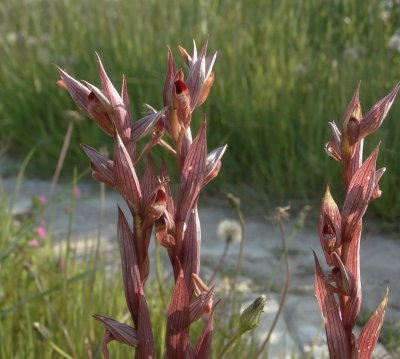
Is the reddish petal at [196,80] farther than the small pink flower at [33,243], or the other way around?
the small pink flower at [33,243]

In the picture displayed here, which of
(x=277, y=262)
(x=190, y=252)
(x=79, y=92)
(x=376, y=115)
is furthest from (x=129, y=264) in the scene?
(x=277, y=262)

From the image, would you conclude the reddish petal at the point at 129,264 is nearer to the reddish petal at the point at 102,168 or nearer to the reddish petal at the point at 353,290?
the reddish petal at the point at 102,168

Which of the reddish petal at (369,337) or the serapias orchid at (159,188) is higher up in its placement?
the serapias orchid at (159,188)

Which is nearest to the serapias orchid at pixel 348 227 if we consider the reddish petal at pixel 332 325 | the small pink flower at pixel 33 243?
the reddish petal at pixel 332 325

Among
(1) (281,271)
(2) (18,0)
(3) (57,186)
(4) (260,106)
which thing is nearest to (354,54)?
(4) (260,106)

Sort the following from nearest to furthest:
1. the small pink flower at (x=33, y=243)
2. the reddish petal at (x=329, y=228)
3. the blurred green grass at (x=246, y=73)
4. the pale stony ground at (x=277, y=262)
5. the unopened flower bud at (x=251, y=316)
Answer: the reddish petal at (x=329, y=228) < the unopened flower bud at (x=251, y=316) < the pale stony ground at (x=277, y=262) < the small pink flower at (x=33, y=243) < the blurred green grass at (x=246, y=73)

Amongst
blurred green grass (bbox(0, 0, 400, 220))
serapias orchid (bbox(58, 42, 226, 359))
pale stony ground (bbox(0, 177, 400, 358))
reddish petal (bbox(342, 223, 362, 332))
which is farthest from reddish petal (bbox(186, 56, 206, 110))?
blurred green grass (bbox(0, 0, 400, 220))

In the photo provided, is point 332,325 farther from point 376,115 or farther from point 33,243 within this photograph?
point 33,243
